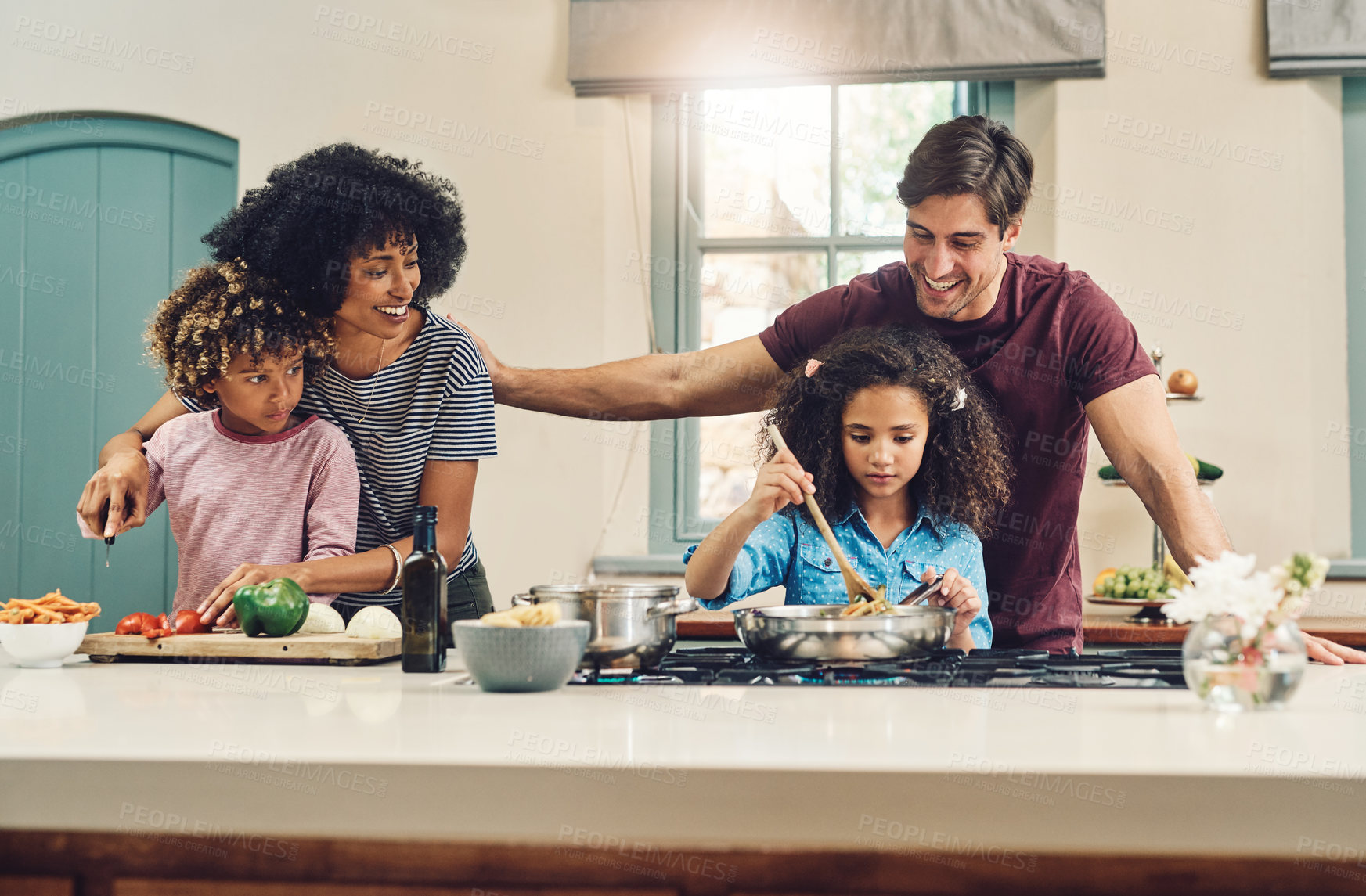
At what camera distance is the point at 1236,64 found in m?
3.13

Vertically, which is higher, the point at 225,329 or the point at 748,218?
the point at 748,218

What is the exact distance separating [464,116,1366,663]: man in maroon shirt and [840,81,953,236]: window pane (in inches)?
54.6

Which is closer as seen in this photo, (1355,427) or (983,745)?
(983,745)

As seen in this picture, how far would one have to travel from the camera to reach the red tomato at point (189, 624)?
1553 millimetres

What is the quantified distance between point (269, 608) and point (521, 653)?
52cm

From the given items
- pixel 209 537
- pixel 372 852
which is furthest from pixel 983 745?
pixel 209 537

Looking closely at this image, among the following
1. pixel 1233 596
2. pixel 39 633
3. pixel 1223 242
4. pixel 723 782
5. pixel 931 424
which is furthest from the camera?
pixel 1223 242

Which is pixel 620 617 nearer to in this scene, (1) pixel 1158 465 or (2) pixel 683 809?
(2) pixel 683 809

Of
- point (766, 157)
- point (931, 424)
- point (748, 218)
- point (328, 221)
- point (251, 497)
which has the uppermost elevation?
point (766, 157)

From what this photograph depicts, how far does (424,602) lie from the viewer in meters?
1.35

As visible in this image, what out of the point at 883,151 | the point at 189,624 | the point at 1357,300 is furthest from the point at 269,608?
the point at 1357,300

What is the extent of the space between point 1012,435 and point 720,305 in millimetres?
1654

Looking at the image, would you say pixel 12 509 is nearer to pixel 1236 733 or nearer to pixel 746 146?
pixel 746 146

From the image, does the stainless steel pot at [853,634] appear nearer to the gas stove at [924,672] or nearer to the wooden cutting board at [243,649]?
the gas stove at [924,672]
